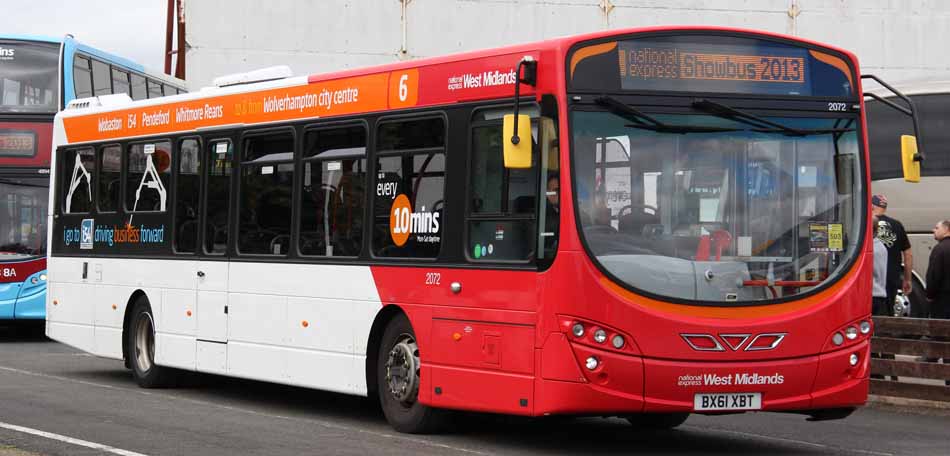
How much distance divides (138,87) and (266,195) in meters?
12.5

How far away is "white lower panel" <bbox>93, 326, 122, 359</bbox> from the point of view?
57.9 ft

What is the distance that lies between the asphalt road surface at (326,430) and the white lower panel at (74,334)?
1204 millimetres

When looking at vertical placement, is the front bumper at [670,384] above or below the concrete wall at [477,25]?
below

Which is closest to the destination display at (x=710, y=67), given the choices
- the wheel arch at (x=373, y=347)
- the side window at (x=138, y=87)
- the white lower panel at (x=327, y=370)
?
the wheel arch at (x=373, y=347)

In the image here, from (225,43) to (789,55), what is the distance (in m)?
26.1

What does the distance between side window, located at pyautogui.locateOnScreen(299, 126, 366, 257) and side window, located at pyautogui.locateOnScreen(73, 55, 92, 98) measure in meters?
11.8

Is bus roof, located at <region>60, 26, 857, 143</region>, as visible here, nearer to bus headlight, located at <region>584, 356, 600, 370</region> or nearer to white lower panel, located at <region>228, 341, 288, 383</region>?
bus headlight, located at <region>584, 356, 600, 370</region>

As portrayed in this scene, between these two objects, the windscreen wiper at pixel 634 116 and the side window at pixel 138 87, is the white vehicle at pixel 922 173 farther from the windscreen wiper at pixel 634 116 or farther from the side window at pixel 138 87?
the side window at pixel 138 87

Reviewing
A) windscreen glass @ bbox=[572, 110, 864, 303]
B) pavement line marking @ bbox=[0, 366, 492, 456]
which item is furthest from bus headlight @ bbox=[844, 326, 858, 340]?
pavement line marking @ bbox=[0, 366, 492, 456]

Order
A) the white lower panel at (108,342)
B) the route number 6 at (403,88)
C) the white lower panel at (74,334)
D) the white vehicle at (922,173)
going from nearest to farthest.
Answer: the route number 6 at (403,88) < the white lower panel at (108,342) < the white lower panel at (74,334) < the white vehicle at (922,173)

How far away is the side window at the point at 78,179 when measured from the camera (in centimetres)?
1842

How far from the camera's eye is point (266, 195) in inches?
588

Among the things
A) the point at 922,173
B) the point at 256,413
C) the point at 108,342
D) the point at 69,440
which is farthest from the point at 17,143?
the point at 69,440

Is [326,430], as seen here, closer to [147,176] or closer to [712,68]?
[712,68]
